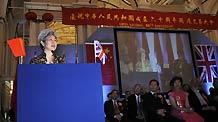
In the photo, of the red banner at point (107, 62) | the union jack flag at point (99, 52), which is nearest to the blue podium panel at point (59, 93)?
the red banner at point (107, 62)

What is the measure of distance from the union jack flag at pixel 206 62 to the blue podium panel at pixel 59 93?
602cm

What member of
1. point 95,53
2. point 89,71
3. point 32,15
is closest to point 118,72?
point 95,53

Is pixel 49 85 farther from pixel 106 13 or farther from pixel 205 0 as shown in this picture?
pixel 205 0

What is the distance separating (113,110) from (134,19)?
275cm

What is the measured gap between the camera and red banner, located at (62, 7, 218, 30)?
22.0 ft

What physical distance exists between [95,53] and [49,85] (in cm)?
523

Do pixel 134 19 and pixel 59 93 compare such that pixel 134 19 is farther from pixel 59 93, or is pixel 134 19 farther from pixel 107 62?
pixel 59 93

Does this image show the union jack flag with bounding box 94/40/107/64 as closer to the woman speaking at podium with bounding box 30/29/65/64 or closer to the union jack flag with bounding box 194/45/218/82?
the union jack flag with bounding box 194/45/218/82

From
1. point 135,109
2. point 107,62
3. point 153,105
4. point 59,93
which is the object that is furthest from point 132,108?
point 59,93

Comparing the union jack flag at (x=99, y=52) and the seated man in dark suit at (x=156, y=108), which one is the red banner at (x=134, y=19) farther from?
the seated man in dark suit at (x=156, y=108)

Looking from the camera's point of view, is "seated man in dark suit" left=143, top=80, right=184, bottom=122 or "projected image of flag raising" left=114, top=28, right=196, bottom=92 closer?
"seated man in dark suit" left=143, top=80, right=184, bottom=122

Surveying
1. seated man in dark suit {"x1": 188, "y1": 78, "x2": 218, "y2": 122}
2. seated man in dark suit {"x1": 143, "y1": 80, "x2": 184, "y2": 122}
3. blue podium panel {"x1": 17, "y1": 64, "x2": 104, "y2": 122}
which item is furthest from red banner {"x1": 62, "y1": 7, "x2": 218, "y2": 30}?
blue podium panel {"x1": 17, "y1": 64, "x2": 104, "y2": 122}

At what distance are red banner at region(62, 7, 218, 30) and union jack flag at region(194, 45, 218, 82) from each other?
584 mm

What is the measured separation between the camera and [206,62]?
734cm
